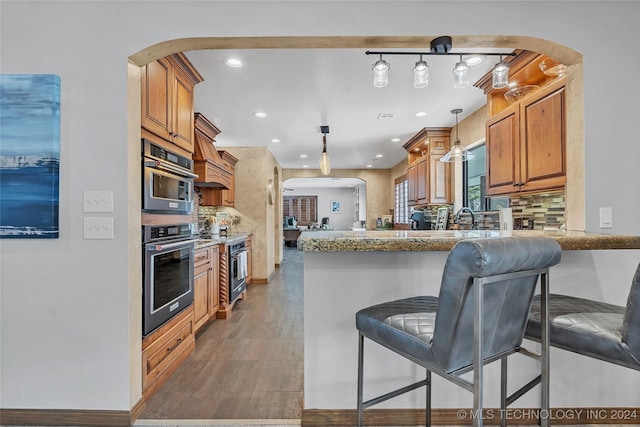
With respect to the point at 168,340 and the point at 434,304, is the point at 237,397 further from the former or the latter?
the point at 434,304

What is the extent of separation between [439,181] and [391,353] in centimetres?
345

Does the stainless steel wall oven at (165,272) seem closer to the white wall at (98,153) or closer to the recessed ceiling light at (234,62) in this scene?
the white wall at (98,153)

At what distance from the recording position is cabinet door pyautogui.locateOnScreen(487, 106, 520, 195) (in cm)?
243

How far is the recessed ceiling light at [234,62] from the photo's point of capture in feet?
8.18

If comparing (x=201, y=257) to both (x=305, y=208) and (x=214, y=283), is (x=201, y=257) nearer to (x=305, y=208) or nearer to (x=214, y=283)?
(x=214, y=283)

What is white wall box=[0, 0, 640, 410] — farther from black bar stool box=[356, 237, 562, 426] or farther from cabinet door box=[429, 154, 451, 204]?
cabinet door box=[429, 154, 451, 204]

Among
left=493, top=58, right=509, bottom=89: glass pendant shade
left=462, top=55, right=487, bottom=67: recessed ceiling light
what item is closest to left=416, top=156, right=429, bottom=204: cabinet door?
left=462, top=55, right=487, bottom=67: recessed ceiling light

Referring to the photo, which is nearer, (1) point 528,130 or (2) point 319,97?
(1) point 528,130

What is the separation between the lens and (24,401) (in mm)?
1712

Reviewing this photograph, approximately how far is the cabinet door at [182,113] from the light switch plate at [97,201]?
31.7 inches

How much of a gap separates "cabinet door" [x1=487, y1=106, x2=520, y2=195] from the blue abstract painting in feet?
9.96

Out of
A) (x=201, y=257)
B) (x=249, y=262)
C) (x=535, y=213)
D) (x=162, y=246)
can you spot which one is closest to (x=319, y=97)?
(x=201, y=257)

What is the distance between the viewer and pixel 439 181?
4598 millimetres

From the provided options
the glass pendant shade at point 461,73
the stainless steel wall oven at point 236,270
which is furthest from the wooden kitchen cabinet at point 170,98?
the glass pendant shade at point 461,73
